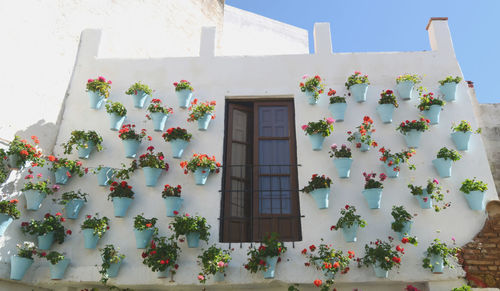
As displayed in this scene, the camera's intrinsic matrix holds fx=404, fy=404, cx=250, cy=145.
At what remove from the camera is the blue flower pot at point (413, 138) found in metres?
5.59

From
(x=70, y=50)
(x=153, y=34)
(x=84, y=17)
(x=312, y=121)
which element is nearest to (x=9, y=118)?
(x=70, y=50)

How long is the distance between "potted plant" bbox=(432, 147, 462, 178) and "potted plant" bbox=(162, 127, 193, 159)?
3449 millimetres

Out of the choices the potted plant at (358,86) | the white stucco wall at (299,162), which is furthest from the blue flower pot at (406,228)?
the potted plant at (358,86)

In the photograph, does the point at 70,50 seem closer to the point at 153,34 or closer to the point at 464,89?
the point at 153,34

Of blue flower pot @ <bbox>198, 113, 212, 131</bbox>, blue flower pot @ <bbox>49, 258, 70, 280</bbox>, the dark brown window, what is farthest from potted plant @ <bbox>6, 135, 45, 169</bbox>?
the dark brown window

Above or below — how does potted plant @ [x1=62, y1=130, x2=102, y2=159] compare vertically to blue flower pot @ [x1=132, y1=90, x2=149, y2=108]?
below

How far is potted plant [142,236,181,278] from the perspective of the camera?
15.8 ft

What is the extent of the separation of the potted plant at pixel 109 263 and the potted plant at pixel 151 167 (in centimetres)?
98

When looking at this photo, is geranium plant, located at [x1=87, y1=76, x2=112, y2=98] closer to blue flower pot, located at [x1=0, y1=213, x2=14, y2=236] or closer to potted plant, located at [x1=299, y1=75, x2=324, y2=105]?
blue flower pot, located at [x1=0, y1=213, x2=14, y2=236]

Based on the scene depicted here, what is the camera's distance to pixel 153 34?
25.8 ft

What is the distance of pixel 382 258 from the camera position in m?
4.78

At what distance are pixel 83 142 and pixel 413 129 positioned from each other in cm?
464

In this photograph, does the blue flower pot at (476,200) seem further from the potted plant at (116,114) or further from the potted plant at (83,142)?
the potted plant at (83,142)

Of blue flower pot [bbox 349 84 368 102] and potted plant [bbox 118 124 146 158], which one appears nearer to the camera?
potted plant [bbox 118 124 146 158]
